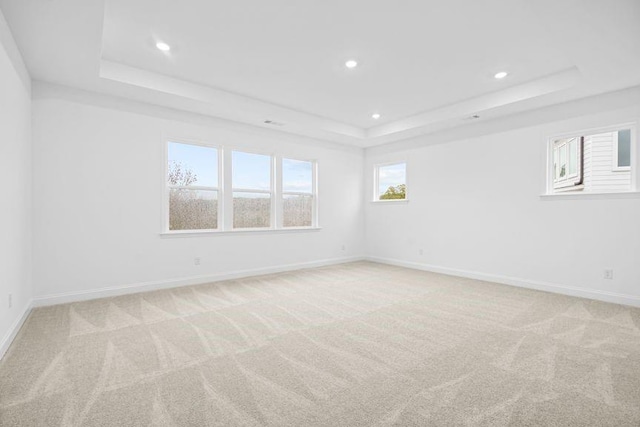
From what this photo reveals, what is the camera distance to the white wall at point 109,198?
11.8 ft

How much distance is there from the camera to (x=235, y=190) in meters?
5.21

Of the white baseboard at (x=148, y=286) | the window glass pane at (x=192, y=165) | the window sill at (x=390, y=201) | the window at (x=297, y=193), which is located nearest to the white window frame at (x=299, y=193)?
the window at (x=297, y=193)

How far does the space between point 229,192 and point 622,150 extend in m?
5.62

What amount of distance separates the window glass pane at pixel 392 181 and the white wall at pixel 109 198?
308 centimetres

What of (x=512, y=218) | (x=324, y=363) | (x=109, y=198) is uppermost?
(x=109, y=198)

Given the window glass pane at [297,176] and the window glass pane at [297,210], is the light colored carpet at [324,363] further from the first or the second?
the window glass pane at [297,176]

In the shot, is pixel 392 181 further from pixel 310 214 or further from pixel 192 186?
pixel 192 186

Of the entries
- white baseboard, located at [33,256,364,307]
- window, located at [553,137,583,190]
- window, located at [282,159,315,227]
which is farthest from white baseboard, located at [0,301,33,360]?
window, located at [553,137,583,190]

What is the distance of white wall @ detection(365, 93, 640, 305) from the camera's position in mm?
3832

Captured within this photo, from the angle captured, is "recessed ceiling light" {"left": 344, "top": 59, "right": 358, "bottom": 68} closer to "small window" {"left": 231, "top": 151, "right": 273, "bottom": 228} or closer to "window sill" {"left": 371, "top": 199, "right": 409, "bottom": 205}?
"small window" {"left": 231, "top": 151, "right": 273, "bottom": 228}

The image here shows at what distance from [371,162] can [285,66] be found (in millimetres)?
3808

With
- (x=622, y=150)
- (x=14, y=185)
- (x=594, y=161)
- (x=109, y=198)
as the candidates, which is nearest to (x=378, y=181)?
(x=594, y=161)

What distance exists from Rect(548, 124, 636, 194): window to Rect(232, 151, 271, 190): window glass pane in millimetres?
4526

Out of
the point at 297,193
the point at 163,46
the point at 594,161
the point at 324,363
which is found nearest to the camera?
the point at 324,363
